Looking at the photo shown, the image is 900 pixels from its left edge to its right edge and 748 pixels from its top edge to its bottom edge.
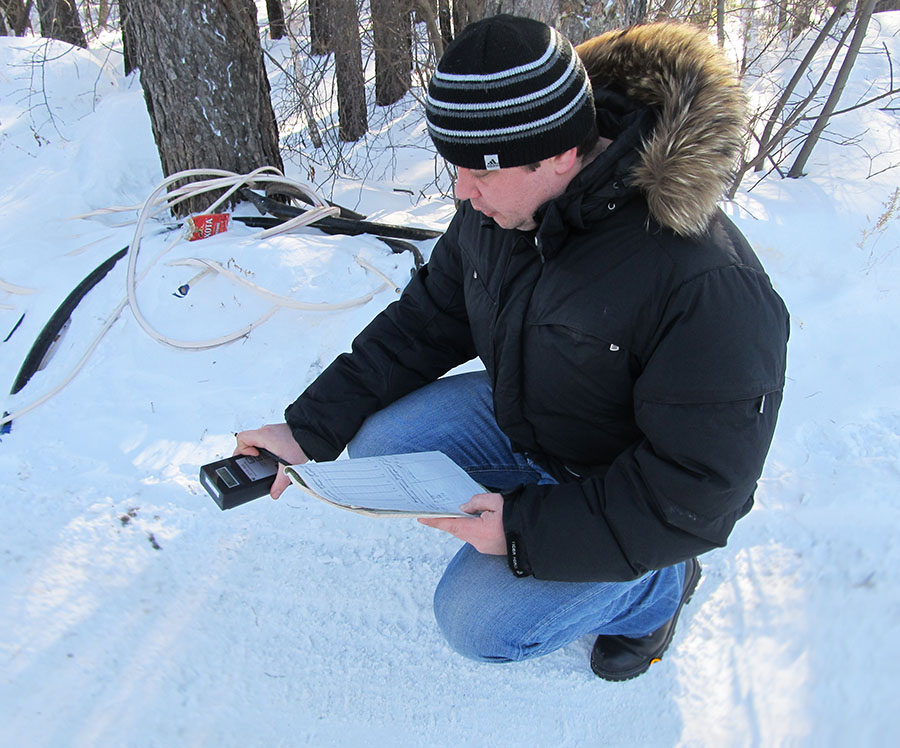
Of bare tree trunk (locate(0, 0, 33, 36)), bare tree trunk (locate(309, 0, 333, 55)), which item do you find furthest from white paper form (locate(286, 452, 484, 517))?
bare tree trunk (locate(0, 0, 33, 36))

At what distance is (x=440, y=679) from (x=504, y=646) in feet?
0.84

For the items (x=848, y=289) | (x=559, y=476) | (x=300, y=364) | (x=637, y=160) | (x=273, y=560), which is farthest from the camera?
(x=848, y=289)

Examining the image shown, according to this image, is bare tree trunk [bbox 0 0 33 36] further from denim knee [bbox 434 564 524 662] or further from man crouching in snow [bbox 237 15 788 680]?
denim knee [bbox 434 564 524 662]

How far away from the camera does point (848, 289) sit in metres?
2.62

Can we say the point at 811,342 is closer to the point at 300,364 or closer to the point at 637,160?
the point at 637,160

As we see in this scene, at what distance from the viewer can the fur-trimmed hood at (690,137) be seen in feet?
3.70

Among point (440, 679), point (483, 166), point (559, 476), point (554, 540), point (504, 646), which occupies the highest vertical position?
point (483, 166)

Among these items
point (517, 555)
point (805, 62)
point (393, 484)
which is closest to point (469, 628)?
point (517, 555)

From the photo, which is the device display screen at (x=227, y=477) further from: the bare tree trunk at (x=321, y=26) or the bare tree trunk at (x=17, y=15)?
the bare tree trunk at (x=17, y=15)

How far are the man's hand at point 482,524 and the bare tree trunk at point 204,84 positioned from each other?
235 cm

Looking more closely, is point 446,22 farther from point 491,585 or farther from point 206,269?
point 491,585

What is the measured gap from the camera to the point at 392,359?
176cm

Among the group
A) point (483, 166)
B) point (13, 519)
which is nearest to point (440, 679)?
point (483, 166)

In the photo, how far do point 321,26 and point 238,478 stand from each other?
14.2 feet
